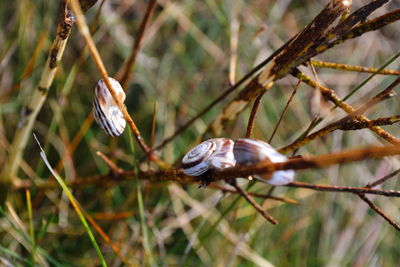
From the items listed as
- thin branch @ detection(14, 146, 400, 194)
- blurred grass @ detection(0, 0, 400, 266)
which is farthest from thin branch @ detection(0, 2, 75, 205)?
thin branch @ detection(14, 146, 400, 194)

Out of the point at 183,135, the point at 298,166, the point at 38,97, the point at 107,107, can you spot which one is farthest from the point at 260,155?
the point at 183,135

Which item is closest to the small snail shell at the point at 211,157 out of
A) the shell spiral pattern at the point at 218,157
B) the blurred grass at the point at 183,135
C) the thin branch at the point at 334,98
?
the shell spiral pattern at the point at 218,157

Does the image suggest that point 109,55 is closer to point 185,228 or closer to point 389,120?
point 185,228

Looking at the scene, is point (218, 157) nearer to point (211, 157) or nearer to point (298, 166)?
point (211, 157)

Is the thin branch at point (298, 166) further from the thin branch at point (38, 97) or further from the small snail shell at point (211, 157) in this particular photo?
the thin branch at point (38, 97)

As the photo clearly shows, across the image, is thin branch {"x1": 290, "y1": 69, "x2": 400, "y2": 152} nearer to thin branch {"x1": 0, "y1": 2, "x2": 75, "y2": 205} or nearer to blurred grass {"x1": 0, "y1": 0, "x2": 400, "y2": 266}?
thin branch {"x1": 0, "y1": 2, "x2": 75, "y2": 205}
